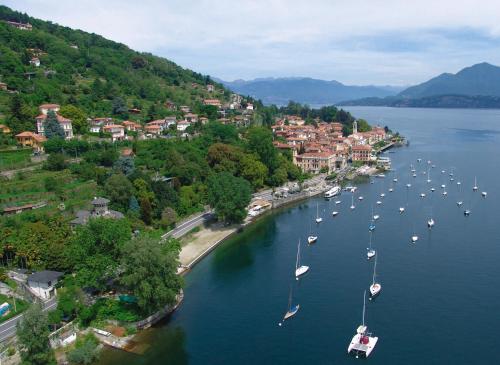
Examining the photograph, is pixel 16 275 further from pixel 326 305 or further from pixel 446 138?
pixel 446 138

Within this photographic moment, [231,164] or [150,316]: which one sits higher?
[231,164]

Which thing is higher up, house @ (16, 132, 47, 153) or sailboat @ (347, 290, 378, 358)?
house @ (16, 132, 47, 153)

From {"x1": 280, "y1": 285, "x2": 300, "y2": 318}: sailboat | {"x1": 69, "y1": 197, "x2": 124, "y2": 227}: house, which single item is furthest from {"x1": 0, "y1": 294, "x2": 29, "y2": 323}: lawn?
{"x1": 280, "y1": 285, "x2": 300, "y2": 318}: sailboat

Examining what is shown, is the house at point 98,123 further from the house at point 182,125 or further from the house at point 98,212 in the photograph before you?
the house at point 98,212

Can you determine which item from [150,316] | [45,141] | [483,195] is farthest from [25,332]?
[483,195]

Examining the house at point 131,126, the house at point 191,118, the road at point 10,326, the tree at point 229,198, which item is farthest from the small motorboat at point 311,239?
the house at point 191,118

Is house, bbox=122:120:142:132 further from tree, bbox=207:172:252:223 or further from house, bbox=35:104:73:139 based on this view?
tree, bbox=207:172:252:223

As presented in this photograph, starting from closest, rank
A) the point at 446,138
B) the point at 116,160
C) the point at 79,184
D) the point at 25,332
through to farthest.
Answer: the point at 25,332 → the point at 79,184 → the point at 116,160 → the point at 446,138
